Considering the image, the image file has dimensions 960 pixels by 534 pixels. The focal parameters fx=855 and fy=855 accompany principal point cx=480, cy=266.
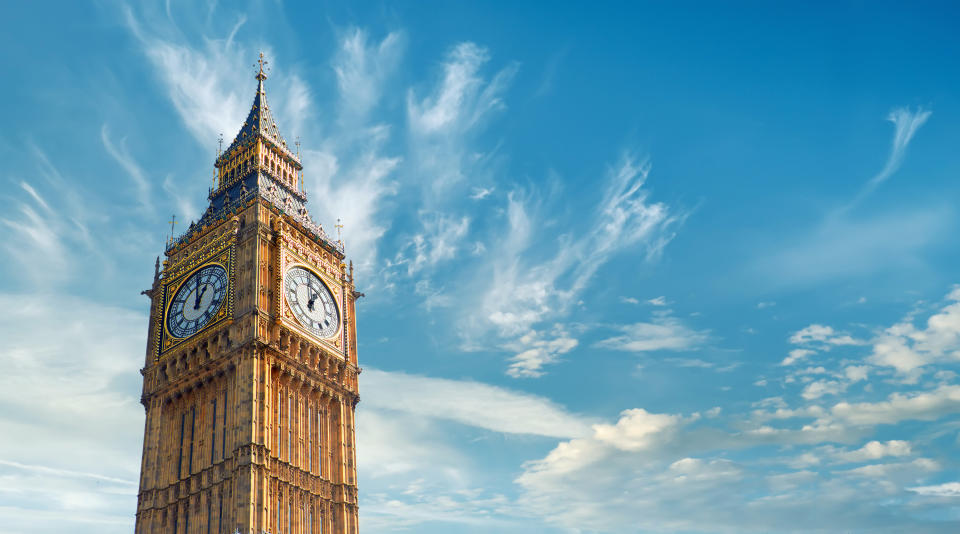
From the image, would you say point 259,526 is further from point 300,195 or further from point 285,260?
point 300,195

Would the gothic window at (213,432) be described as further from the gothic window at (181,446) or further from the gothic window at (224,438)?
the gothic window at (181,446)

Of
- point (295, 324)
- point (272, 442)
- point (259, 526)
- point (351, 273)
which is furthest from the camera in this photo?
point (351, 273)

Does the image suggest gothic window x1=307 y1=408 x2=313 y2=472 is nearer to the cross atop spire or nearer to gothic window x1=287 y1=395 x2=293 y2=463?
gothic window x1=287 y1=395 x2=293 y2=463

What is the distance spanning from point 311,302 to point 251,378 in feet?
43.3

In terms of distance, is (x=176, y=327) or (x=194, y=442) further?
(x=176, y=327)

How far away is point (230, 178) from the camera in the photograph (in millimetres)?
96500

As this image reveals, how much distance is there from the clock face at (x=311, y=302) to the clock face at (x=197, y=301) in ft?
20.9

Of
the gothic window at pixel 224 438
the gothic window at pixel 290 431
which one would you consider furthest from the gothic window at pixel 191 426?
the gothic window at pixel 290 431

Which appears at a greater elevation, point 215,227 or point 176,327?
point 215,227

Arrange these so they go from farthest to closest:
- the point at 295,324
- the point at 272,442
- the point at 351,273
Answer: the point at 351,273, the point at 295,324, the point at 272,442

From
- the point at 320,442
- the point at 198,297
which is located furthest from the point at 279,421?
the point at 198,297

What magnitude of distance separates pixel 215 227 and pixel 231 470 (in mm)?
27891

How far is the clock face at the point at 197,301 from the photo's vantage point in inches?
3194

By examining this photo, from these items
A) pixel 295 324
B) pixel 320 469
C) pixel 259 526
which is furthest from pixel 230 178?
pixel 259 526
